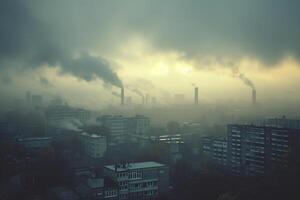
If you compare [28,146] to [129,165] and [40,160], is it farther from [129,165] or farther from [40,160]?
[129,165]

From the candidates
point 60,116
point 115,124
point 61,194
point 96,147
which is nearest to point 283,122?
point 96,147

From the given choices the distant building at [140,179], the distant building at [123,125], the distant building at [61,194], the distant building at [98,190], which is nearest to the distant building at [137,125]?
the distant building at [123,125]

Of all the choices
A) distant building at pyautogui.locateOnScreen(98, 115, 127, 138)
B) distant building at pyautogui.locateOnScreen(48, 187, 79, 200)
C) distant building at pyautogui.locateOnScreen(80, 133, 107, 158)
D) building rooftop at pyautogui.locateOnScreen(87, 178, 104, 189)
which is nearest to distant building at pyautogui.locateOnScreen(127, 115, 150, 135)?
distant building at pyautogui.locateOnScreen(98, 115, 127, 138)

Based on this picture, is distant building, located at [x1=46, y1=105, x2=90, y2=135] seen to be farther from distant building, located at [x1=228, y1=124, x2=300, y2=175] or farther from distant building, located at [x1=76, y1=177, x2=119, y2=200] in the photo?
distant building, located at [x1=76, y1=177, x2=119, y2=200]

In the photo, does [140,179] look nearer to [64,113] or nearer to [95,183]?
[95,183]

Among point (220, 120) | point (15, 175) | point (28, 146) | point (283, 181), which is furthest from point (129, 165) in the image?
point (220, 120)

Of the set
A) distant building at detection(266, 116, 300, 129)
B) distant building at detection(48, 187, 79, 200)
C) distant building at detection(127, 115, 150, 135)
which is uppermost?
distant building at detection(266, 116, 300, 129)
